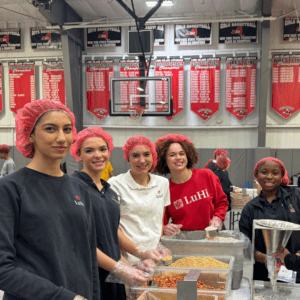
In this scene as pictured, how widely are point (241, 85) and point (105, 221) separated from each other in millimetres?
7301

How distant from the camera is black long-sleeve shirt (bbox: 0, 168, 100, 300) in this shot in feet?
3.08

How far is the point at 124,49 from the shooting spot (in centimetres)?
847

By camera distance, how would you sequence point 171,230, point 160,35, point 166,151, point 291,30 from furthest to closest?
1. point 160,35
2. point 291,30
3. point 166,151
4. point 171,230

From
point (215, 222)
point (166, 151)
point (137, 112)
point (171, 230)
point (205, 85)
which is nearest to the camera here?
point (171, 230)

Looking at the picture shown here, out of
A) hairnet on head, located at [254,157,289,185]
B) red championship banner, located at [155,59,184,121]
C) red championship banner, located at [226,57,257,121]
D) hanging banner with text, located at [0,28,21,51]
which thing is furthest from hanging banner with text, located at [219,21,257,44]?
hairnet on head, located at [254,157,289,185]

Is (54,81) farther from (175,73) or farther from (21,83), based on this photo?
(175,73)

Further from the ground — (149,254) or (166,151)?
(166,151)

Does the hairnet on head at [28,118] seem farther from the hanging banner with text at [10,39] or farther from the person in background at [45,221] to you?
the hanging banner with text at [10,39]

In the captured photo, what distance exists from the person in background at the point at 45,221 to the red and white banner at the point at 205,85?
727 cm

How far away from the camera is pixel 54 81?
856 cm

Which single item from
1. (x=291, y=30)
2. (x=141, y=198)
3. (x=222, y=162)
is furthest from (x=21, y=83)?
(x=141, y=198)

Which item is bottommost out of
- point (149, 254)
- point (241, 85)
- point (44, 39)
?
point (149, 254)

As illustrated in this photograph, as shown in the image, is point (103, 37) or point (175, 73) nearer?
point (175, 73)

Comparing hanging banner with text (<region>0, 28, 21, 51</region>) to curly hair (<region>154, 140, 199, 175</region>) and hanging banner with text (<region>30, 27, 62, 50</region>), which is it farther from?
curly hair (<region>154, 140, 199, 175</region>)
